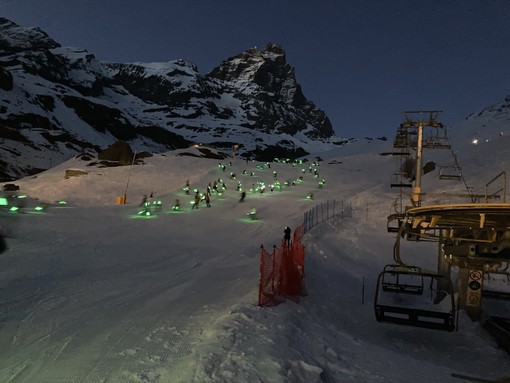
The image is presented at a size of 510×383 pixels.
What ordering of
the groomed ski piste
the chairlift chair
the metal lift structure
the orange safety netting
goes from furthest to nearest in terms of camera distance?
1. the orange safety netting
2. the chairlift chair
3. the groomed ski piste
4. the metal lift structure

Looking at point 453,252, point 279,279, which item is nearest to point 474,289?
point 453,252

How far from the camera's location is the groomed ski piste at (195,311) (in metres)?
6.69

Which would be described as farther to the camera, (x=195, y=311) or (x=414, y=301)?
(x=414, y=301)

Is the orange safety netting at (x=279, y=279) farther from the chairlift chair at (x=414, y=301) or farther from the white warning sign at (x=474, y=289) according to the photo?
the white warning sign at (x=474, y=289)

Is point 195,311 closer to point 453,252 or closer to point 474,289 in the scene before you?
→ point 453,252

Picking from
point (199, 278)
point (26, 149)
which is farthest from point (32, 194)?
point (26, 149)

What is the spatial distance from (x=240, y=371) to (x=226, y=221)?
844 inches

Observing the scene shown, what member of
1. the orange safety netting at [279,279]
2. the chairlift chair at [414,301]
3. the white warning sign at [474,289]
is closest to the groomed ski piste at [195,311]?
the orange safety netting at [279,279]

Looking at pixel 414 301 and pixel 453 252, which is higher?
pixel 453 252

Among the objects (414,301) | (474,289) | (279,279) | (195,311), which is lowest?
(414,301)

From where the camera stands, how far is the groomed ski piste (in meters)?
6.69

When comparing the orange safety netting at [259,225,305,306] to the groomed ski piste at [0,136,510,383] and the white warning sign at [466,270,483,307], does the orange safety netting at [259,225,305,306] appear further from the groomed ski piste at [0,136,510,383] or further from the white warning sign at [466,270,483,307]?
the white warning sign at [466,270,483,307]

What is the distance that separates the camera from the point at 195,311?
9.86m

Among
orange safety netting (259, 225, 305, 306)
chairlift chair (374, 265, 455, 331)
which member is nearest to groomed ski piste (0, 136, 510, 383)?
orange safety netting (259, 225, 305, 306)
